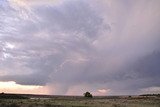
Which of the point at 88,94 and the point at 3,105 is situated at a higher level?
the point at 88,94

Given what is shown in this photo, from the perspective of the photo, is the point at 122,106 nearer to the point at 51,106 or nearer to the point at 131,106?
the point at 131,106

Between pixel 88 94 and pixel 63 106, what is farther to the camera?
pixel 88 94

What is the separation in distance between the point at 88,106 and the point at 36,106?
1346 centimetres

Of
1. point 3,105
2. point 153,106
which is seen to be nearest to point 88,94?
point 153,106

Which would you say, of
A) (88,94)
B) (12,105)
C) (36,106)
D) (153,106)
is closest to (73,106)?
(36,106)

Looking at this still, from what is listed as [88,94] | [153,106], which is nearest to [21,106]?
[153,106]

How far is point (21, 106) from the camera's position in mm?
90875

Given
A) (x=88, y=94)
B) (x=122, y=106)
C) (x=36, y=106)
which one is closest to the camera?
(x=36, y=106)

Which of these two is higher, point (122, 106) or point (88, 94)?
point (88, 94)

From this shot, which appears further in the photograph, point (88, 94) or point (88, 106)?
point (88, 94)

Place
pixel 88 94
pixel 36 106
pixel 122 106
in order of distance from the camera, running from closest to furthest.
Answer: pixel 36 106 → pixel 122 106 → pixel 88 94

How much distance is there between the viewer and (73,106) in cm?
9294

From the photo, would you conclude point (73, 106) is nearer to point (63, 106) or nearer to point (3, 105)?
point (63, 106)

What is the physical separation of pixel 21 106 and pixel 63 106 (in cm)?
1052
